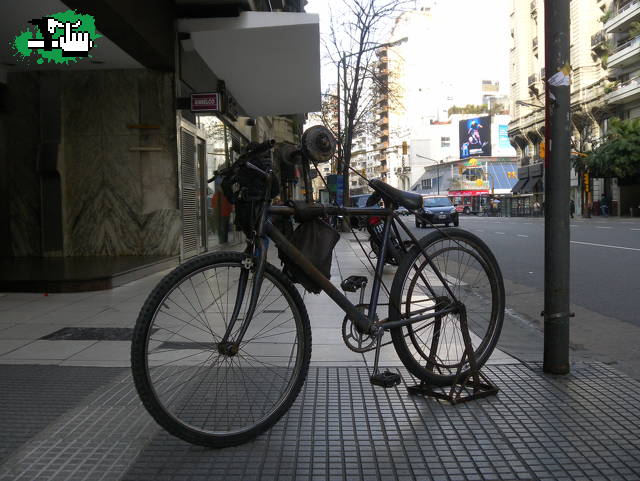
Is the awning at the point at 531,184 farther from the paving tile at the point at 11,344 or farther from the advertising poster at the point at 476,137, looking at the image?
the paving tile at the point at 11,344

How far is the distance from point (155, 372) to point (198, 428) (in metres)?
0.33

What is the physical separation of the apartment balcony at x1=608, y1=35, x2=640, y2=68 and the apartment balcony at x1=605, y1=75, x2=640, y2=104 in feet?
5.17

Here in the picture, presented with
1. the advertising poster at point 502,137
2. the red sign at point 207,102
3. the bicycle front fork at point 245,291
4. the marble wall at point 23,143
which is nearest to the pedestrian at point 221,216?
the red sign at point 207,102

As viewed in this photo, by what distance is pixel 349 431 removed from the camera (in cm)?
308

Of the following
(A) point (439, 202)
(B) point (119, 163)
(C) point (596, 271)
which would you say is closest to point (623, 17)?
(A) point (439, 202)

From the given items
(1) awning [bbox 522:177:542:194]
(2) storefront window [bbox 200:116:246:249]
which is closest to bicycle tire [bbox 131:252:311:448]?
(2) storefront window [bbox 200:116:246:249]

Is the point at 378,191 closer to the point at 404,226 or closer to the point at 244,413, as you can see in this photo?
the point at 404,226

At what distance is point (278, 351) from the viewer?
10.4 feet

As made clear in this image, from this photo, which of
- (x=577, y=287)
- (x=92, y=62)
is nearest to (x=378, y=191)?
→ (x=577, y=287)

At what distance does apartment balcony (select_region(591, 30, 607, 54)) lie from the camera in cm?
4972

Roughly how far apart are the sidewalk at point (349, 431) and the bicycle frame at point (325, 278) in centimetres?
29

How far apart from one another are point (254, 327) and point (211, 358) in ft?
0.84

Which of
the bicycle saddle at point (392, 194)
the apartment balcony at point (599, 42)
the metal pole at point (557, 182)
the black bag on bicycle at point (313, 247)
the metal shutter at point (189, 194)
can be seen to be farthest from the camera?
the apartment balcony at point (599, 42)

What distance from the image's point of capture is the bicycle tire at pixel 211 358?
2.65 metres
